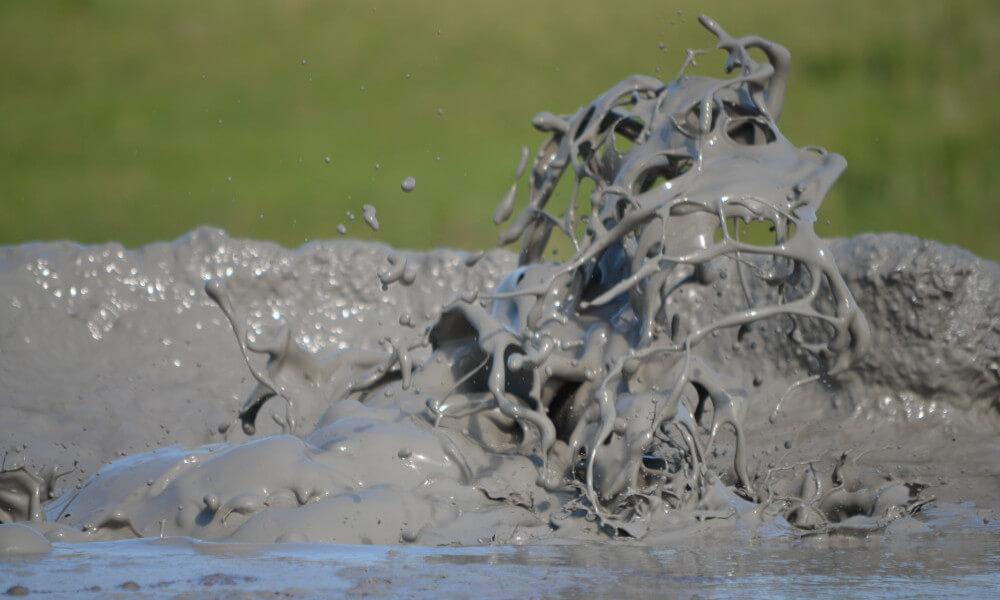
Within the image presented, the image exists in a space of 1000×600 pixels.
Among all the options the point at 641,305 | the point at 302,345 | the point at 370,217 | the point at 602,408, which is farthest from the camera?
the point at 302,345

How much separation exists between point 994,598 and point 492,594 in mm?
739

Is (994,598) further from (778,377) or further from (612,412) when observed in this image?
(778,377)

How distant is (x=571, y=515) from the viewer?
2508 mm

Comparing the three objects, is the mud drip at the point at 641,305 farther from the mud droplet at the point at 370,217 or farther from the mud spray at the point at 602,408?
the mud droplet at the point at 370,217

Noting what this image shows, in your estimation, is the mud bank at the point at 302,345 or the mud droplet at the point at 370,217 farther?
the mud bank at the point at 302,345

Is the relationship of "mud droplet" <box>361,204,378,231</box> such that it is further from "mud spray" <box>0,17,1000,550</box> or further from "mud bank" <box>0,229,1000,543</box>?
"mud bank" <box>0,229,1000,543</box>

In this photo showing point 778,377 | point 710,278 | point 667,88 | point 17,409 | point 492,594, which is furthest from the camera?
point 778,377

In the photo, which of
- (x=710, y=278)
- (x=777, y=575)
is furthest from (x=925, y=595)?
(x=710, y=278)

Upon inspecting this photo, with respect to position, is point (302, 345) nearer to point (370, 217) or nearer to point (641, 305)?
point (370, 217)

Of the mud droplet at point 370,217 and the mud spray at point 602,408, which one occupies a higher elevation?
the mud droplet at point 370,217

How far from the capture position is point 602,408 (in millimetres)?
2607

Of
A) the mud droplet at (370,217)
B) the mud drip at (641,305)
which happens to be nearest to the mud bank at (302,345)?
the mud drip at (641,305)

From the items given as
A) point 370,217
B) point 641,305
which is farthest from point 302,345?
point 641,305

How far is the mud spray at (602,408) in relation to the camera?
8.06 feet
